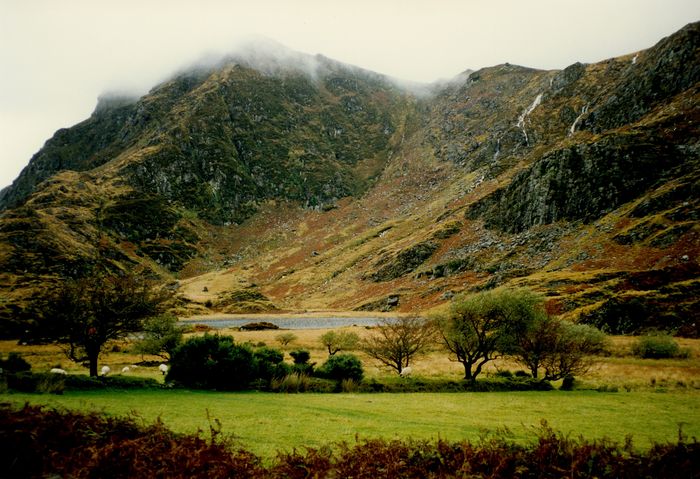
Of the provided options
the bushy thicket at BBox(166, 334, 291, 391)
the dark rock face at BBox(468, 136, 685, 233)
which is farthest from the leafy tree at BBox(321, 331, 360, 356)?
the dark rock face at BBox(468, 136, 685, 233)

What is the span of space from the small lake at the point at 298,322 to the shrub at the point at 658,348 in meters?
70.7

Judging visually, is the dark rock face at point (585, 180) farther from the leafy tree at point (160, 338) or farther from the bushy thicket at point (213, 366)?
the bushy thicket at point (213, 366)

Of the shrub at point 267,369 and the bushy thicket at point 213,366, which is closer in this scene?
the bushy thicket at point 213,366

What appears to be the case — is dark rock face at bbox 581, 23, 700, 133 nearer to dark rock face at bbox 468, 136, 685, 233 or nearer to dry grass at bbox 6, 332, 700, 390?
dark rock face at bbox 468, 136, 685, 233

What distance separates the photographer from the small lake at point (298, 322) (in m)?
123

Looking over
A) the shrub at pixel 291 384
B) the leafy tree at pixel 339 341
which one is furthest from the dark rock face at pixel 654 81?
the shrub at pixel 291 384

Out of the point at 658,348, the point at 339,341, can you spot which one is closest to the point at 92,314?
the point at 339,341

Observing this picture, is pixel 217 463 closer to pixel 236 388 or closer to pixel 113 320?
pixel 236 388

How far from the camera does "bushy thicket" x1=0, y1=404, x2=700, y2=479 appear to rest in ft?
23.3

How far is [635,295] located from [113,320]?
86094mm

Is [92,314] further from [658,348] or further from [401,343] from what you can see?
[658,348]

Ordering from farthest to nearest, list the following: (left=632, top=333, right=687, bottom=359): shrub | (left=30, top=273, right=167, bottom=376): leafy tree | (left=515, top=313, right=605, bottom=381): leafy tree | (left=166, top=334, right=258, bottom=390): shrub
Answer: (left=632, top=333, right=687, bottom=359): shrub → (left=515, top=313, right=605, bottom=381): leafy tree → (left=30, top=273, right=167, bottom=376): leafy tree → (left=166, top=334, right=258, bottom=390): shrub

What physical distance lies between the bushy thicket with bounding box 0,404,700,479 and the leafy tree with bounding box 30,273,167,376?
2525cm

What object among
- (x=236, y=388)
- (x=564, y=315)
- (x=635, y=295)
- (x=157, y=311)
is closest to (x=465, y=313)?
(x=236, y=388)
